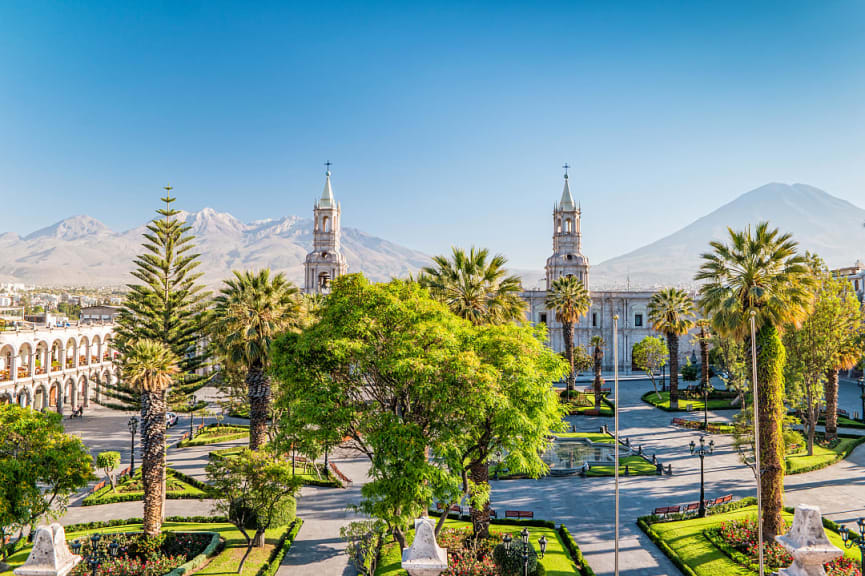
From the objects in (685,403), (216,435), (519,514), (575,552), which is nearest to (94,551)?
(519,514)

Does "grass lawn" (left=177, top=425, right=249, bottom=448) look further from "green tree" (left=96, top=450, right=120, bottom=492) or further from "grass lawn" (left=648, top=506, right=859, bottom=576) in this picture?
"grass lawn" (left=648, top=506, right=859, bottom=576)

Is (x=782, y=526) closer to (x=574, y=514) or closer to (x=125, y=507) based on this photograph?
(x=574, y=514)

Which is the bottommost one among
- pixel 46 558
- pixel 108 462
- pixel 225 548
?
pixel 225 548

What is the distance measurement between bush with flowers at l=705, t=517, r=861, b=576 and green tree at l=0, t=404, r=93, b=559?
20.6m

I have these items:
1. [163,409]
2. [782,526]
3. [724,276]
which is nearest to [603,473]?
[782,526]

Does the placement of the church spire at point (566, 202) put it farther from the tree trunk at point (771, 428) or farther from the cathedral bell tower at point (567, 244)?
the tree trunk at point (771, 428)

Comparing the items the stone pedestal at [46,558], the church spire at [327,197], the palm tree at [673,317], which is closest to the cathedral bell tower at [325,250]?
the church spire at [327,197]

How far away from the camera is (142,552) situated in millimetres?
18719

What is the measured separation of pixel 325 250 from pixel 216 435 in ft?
105

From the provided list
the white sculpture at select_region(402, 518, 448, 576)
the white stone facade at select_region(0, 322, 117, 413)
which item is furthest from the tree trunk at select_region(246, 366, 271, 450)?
the white stone facade at select_region(0, 322, 117, 413)

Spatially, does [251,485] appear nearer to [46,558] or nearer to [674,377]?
[46,558]

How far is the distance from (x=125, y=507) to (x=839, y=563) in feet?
84.4

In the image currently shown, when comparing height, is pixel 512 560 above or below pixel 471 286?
below

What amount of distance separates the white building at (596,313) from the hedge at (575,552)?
171 ft
